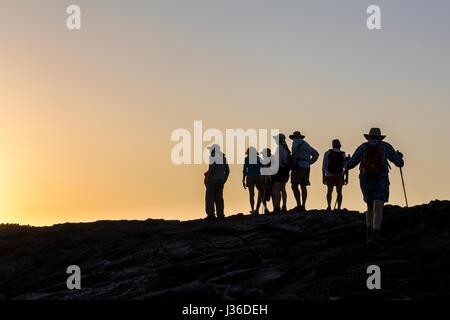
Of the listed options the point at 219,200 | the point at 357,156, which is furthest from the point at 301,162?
the point at 357,156

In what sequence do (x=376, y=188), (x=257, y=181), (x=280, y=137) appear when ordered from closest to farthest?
1. (x=376, y=188)
2. (x=280, y=137)
3. (x=257, y=181)

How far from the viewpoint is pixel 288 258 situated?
73.7ft

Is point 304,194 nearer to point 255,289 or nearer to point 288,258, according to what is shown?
point 288,258

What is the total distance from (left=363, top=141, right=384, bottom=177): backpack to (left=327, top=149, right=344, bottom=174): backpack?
7704mm

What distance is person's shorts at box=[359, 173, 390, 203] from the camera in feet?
68.7

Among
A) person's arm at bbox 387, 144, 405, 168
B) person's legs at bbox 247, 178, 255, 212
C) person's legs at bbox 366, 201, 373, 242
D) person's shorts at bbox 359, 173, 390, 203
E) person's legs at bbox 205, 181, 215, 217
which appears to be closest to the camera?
person's shorts at bbox 359, 173, 390, 203

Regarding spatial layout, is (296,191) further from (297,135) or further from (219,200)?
(219,200)

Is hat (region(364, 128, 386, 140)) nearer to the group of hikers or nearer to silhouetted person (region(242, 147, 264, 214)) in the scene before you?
the group of hikers

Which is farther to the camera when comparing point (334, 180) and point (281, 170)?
point (281, 170)

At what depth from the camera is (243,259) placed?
23.1 m

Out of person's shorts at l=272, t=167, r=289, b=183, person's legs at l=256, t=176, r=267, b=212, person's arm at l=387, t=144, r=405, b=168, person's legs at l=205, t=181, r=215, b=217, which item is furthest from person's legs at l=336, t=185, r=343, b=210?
person's arm at l=387, t=144, r=405, b=168

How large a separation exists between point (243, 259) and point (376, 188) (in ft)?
13.6

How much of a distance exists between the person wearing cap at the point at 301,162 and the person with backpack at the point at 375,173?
25.3ft
